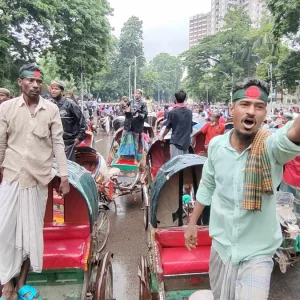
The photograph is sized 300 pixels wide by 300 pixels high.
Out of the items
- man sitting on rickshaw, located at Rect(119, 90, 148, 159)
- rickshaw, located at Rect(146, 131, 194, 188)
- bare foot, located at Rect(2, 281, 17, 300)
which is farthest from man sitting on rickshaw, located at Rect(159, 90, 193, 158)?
bare foot, located at Rect(2, 281, 17, 300)

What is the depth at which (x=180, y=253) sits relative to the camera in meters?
3.37

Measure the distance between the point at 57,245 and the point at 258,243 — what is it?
1.93m

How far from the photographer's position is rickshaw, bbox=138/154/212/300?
3.14 meters

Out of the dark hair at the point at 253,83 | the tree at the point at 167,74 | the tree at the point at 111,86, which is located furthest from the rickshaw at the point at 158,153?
the tree at the point at 167,74

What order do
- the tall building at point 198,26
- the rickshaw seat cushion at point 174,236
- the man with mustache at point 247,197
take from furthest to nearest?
the tall building at point 198,26, the rickshaw seat cushion at point 174,236, the man with mustache at point 247,197

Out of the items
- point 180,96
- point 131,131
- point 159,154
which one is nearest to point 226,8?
point 131,131

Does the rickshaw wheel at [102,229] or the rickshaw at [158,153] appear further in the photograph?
the rickshaw at [158,153]

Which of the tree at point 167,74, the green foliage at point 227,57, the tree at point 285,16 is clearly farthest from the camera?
the tree at point 167,74

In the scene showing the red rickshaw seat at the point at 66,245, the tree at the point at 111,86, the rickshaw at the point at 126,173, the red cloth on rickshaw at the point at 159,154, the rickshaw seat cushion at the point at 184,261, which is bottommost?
the rickshaw seat cushion at the point at 184,261

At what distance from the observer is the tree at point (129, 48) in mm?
56406

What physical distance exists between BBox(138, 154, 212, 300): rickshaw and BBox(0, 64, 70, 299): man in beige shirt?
969mm

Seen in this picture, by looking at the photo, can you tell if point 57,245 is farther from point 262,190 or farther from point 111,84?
point 111,84

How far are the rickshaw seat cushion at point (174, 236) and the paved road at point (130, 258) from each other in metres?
0.89

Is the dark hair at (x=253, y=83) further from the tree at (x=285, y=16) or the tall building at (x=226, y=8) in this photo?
the tall building at (x=226, y=8)
